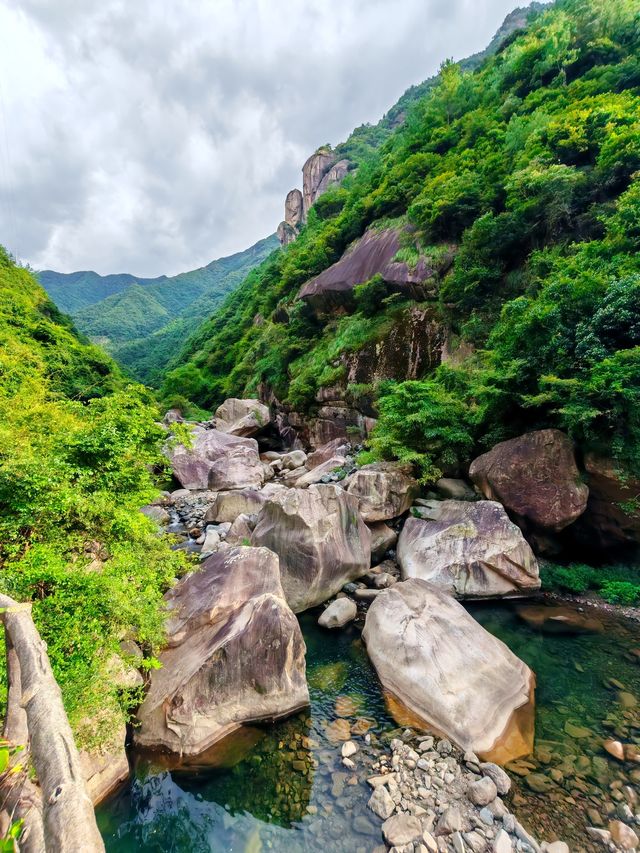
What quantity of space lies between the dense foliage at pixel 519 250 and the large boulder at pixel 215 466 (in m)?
6.07

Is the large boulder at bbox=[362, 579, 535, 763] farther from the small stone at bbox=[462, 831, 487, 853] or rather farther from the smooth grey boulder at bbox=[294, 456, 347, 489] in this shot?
the smooth grey boulder at bbox=[294, 456, 347, 489]

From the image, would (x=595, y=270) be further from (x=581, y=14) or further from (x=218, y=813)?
(x=581, y=14)

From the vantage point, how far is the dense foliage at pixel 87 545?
4.23 meters

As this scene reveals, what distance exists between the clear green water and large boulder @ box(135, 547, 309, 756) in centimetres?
36

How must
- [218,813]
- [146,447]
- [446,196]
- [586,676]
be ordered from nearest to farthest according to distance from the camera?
[218,813]
[586,676]
[146,447]
[446,196]

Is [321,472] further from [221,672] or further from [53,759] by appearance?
[53,759]

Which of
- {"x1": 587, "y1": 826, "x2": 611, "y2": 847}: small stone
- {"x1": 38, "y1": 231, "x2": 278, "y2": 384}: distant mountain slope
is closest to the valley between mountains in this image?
{"x1": 587, "y1": 826, "x2": 611, "y2": 847}: small stone

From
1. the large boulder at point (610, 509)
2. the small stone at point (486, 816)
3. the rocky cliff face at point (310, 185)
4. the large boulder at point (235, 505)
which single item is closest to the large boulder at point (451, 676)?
the small stone at point (486, 816)

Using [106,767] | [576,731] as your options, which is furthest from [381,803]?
[106,767]

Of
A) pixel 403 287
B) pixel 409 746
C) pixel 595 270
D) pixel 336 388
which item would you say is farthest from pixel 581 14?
pixel 409 746

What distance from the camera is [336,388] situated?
21375mm

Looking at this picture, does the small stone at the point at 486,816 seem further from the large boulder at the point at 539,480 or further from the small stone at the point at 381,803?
the large boulder at the point at 539,480

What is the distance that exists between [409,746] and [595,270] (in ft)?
38.6

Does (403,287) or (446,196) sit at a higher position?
(446,196)
